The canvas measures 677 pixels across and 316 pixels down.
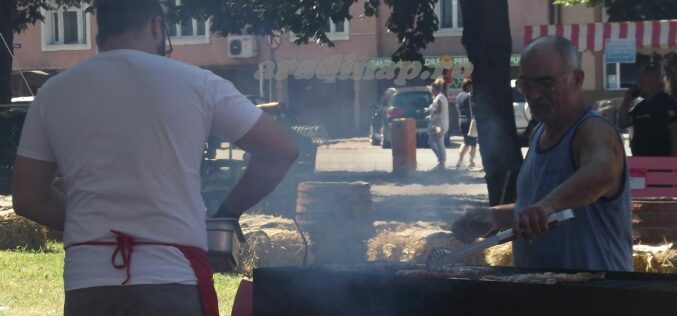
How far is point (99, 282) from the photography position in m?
2.58

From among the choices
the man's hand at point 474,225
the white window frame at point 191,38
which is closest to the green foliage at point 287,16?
the man's hand at point 474,225

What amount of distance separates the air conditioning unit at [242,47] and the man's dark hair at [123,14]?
33477 millimetres

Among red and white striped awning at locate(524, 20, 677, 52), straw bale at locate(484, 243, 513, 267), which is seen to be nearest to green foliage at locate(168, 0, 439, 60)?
red and white striped awning at locate(524, 20, 677, 52)

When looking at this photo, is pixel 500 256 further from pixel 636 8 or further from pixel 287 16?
pixel 636 8

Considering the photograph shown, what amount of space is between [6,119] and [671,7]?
14074 millimetres

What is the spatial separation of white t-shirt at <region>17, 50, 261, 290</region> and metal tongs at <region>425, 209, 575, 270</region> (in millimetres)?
716

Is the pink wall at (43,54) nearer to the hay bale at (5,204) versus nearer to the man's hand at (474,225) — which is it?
the hay bale at (5,204)

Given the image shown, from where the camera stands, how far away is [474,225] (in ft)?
11.3

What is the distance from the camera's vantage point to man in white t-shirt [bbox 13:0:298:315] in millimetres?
2588

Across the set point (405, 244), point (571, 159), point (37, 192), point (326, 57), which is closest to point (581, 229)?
point (571, 159)

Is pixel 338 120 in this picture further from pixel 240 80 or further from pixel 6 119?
pixel 6 119

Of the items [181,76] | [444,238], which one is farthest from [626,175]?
[444,238]

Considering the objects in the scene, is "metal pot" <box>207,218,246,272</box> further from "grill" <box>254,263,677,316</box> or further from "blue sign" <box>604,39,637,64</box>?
"blue sign" <box>604,39,637,64</box>

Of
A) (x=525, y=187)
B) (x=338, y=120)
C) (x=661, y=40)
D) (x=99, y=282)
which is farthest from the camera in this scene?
(x=338, y=120)
